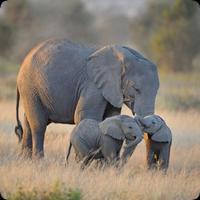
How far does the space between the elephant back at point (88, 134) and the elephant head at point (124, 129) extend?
4.5 inches

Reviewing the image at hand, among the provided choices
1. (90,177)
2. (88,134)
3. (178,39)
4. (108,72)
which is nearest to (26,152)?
(108,72)

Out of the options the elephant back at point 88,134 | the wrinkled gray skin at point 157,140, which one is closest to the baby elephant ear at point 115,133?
the elephant back at point 88,134

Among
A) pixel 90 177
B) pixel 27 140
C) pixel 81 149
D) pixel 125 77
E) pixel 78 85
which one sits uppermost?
pixel 125 77

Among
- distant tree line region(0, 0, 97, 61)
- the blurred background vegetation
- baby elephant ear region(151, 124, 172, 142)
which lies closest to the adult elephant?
baby elephant ear region(151, 124, 172, 142)

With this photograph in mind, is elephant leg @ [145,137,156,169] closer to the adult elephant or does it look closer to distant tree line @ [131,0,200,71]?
the adult elephant

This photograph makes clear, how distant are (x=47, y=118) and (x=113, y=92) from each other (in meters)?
1.29

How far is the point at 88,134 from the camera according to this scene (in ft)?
35.5

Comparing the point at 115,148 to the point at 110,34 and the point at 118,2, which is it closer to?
the point at 110,34

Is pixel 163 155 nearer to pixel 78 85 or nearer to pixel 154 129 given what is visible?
pixel 154 129

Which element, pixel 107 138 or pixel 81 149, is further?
pixel 81 149

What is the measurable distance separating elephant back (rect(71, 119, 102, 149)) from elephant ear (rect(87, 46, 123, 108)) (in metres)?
0.68

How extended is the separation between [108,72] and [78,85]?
1.50 feet

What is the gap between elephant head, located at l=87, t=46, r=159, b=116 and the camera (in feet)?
37.0

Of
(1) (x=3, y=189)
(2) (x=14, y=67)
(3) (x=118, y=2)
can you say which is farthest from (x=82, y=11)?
(1) (x=3, y=189)
